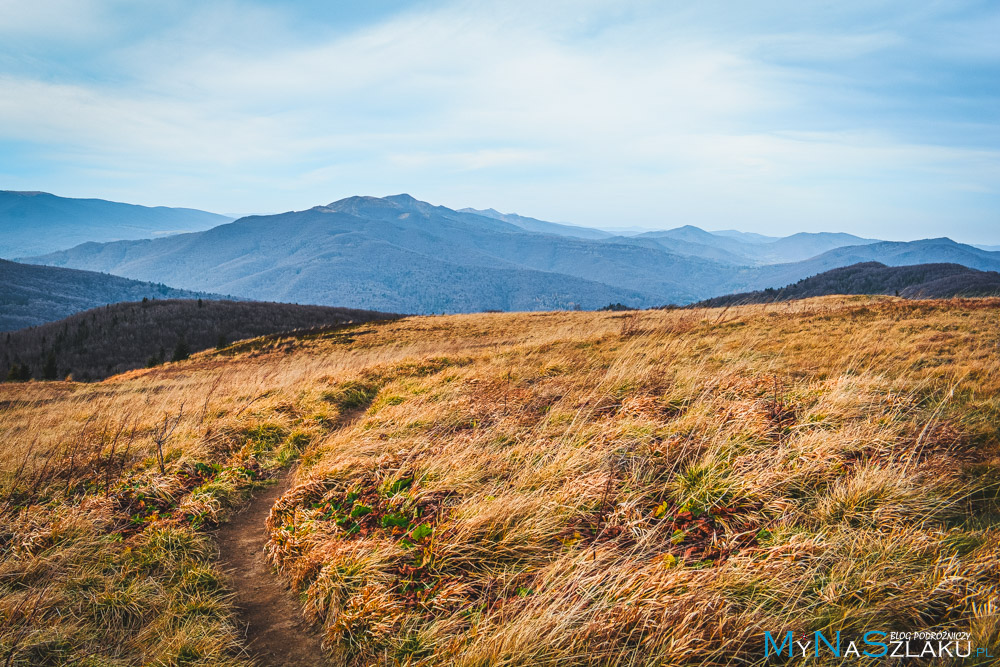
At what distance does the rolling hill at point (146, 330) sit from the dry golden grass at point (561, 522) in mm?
76265

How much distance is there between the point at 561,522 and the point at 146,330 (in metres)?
117

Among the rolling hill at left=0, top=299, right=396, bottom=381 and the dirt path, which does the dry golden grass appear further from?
the rolling hill at left=0, top=299, right=396, bottom=381

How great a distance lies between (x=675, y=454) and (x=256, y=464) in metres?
5.99

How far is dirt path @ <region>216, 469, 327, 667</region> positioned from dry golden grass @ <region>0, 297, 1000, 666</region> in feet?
0.49

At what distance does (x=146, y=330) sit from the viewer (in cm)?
9481

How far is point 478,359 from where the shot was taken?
1311cm

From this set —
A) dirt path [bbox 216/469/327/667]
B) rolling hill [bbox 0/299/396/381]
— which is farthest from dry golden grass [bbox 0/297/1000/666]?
rolling hill [bbox 0/299/396/381]

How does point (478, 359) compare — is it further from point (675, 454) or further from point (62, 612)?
point (62, 612)

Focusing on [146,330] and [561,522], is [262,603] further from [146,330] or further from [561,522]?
[146,330]

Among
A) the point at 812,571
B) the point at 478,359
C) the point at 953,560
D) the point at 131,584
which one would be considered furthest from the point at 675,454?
the point at 478,359

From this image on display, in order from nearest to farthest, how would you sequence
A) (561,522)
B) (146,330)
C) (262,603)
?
(262,603) → (561,522) → (146,330)

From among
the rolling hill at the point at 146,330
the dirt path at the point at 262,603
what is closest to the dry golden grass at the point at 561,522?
the dirt path at the point at 262,603

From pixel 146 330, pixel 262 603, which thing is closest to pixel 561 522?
pixel 262 603

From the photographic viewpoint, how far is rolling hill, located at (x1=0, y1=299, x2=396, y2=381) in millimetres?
86688
